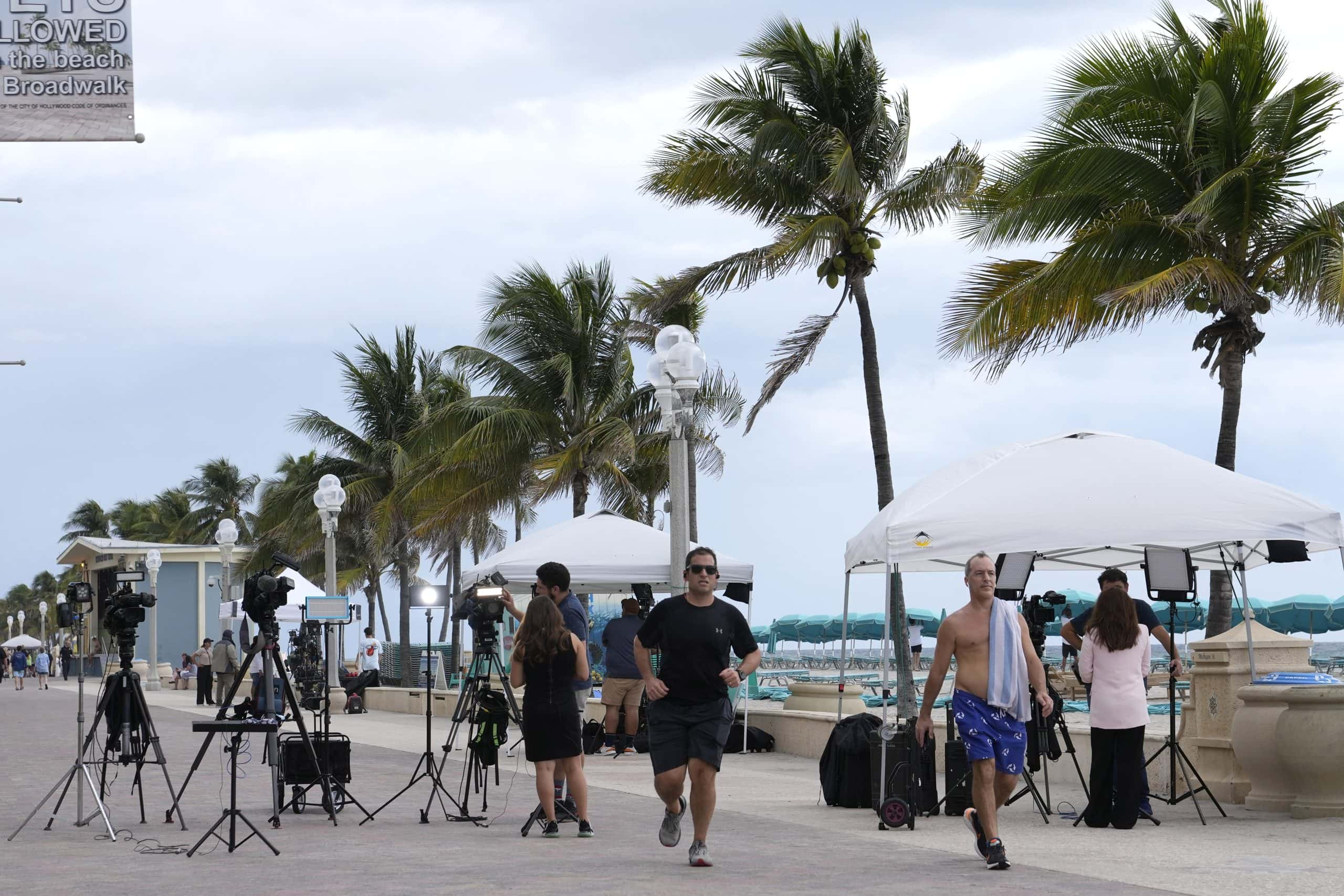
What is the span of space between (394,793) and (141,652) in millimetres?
58524

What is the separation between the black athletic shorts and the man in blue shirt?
9.08 metres

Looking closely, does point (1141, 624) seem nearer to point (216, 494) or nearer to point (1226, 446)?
point (1226, 446)

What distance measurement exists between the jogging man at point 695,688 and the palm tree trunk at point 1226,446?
30.5 ft

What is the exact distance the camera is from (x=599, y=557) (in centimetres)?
1827

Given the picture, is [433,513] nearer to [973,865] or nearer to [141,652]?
[973,865]

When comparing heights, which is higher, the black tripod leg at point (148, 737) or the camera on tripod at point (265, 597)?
the camera on tripod at point (265, 597)

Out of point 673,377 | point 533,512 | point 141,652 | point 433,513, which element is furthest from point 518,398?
point 141,652

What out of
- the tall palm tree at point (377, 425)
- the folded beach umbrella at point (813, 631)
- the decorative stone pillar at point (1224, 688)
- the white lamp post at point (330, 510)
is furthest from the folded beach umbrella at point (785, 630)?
the decorative stone pillar at point (1224, 688)

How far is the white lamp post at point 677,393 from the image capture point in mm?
14805

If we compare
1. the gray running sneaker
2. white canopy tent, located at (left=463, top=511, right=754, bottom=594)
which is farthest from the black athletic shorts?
white canopy tent, located at (left=463, top=511, right=754, bottom=594)

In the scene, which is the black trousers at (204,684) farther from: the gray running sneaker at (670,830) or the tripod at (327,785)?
the gray running sneaker at (670,830)

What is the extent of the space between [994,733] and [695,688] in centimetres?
165

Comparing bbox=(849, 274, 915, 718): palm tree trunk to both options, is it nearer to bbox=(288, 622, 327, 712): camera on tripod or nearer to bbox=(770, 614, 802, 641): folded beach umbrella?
bbox=(288, 622, 327, 712): camera on tripod

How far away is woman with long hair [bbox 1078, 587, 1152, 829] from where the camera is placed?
33.8ft
